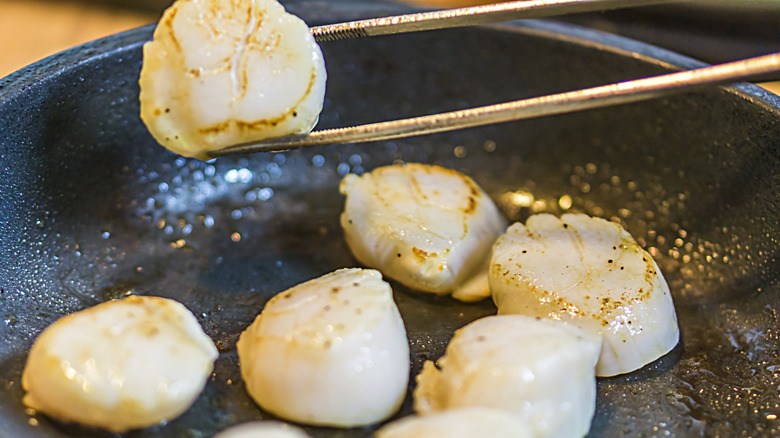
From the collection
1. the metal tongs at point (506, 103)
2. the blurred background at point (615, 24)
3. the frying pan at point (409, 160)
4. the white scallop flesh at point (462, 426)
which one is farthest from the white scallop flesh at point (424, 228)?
the blurred background at point (615, 24)

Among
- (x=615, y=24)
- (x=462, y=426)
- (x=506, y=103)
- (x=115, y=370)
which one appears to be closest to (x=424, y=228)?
(x=506, y=103)

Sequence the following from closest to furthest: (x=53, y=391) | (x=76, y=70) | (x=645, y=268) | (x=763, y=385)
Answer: (x=53, y=391) → (x=763, y=385) → (x=645, y=268) → (x=76, y=70)

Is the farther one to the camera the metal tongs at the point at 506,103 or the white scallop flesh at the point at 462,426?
the metal tongs at the point at 506,103

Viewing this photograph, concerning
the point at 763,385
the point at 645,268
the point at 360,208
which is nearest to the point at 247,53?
the point at 360,208

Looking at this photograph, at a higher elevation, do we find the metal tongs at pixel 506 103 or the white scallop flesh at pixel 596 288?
the metal tongs at pixel 506 103

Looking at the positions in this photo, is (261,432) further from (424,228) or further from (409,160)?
(409,160)

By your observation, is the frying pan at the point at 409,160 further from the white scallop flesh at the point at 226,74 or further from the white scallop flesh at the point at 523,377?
the white scallop flesh at the point at 226,74

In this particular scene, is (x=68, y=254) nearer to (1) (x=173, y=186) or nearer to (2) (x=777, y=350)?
(1) (x=173, y=186)
